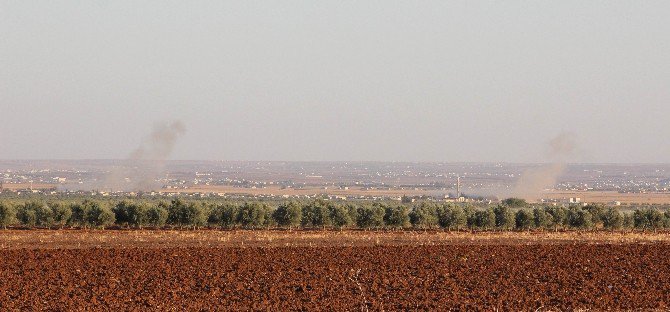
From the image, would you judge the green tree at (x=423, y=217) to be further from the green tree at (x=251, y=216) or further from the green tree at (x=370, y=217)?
the green tree at (x=251, y=216)

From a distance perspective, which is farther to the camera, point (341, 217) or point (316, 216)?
point (316, 216)

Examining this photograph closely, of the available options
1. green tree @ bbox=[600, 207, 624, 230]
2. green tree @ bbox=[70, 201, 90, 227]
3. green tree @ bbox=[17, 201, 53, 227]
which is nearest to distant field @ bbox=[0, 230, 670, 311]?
green tree @ bbox=[70, 201, 90, 227]

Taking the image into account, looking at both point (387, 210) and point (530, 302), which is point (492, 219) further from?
point (530, 302)

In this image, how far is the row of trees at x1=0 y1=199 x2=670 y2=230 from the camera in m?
67.1

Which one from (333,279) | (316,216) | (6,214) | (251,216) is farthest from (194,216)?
(333,279)

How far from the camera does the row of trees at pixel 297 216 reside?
67.1 m

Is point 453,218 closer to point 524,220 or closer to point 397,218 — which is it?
point 397,218

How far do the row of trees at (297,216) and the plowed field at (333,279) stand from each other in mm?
24834

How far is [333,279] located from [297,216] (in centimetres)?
3865

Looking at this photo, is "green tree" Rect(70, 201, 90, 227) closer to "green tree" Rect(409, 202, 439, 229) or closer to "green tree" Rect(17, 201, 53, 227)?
"green tree" Rect(17, 201, 53, 227)

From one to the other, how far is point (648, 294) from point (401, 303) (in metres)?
7.73

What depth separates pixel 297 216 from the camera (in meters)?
69.3

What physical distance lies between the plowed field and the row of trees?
2483cm

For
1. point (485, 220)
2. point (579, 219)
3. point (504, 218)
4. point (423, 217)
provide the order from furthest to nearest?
point (579, 219), point (504, 218), point (485, 220), point (423, 217)
